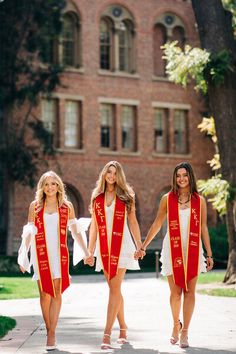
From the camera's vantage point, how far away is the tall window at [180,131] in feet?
143

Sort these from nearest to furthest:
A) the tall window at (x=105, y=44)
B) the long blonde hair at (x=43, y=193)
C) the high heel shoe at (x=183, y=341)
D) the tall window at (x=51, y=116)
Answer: the high heel shoe at (x=183, y=341) < the long blonde hair at (x=43, y=193) < the tall window at (x=51, y=116) < the tall window at (x=105, y=44)

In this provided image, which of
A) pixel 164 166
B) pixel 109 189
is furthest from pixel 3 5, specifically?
pixel 109 189

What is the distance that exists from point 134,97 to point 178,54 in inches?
838

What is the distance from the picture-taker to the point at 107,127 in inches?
1641

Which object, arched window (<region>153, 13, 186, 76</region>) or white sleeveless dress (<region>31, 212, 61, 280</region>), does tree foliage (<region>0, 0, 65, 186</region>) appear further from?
white sleeveless dress (<region>31, 212, 61, 280</region>)

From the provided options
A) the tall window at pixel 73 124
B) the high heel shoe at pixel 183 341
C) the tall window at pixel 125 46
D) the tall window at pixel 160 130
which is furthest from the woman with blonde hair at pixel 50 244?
the tall window at pixel 160 130

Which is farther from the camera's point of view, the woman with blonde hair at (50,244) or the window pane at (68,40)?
the window pane at (68,40)

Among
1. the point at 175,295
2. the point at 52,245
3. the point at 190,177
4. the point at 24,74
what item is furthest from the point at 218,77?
the point at 24,74

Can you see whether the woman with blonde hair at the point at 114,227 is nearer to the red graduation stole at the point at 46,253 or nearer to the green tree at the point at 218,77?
the red graduation stole at the point at 46,253

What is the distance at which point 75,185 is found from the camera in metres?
39.9

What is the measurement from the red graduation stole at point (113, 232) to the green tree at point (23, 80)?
26.6 metres

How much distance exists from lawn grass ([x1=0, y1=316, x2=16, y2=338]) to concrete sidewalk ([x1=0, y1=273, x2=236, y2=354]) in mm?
84

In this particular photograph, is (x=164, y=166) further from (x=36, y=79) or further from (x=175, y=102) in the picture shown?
(x=36, y=79)

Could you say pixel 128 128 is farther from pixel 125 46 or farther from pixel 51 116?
pixel 51 116
